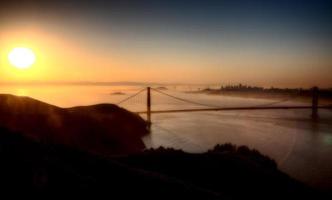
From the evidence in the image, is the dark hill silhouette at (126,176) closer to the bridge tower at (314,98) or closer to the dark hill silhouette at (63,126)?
the dark hill silhouette at (63,126)

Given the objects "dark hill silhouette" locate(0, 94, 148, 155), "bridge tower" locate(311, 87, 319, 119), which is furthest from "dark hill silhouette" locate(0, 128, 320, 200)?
"bridge tower" locate(311, 87, 319, 119)

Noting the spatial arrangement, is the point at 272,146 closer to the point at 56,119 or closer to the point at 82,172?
the point at 56,119

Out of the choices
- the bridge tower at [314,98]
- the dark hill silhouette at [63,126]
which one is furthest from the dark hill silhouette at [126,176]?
the bridge tower at [314,98]

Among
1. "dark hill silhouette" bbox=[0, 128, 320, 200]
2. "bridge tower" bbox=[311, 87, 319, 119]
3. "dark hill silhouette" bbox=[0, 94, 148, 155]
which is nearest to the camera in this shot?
"dark hill silhouette" bbox=[0, 128, 320, 200]

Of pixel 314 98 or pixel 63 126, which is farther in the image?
pixel 314 98

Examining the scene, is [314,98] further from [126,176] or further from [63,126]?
[126,176]

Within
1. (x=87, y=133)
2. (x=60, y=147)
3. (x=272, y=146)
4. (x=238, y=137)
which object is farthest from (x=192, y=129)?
(x=60, y=147)

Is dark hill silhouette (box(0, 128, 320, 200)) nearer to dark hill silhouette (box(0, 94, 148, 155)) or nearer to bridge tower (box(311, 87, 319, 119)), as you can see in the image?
dark hill silhouette (box(0, 94, 148, 155))

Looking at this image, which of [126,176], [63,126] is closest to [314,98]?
[63,126]

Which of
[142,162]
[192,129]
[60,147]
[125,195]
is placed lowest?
[192,129]
